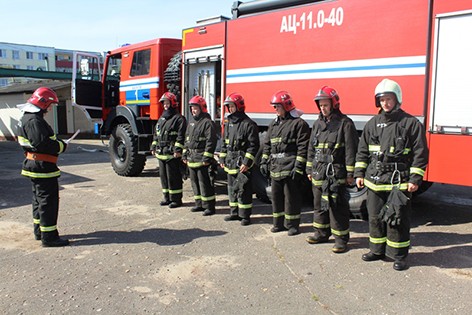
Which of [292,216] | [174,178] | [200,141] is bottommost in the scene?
[292,216]

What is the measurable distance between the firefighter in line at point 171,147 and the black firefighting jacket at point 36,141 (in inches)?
78.0

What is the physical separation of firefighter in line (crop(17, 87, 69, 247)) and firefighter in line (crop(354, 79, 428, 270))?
346cm

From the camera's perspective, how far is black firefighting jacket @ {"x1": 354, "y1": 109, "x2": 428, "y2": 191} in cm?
380

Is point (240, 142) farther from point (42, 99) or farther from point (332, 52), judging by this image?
point (42, 99)

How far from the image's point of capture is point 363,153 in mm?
4191

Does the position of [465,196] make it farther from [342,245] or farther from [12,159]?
[12,159]

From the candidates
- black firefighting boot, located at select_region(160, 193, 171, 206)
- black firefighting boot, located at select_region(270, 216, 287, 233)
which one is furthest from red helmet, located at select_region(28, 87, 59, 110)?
black firefighting boot, located at select_region(270, 216, 287, 233)

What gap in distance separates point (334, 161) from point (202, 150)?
223 centimetres

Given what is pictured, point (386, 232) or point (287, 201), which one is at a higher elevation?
point (287, 201)

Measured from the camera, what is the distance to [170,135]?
6469 millimetres

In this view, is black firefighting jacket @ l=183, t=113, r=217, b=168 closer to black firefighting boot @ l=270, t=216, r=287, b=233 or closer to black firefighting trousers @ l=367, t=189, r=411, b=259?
black firefighting boot @ l=270, t=216, r=287, b=233

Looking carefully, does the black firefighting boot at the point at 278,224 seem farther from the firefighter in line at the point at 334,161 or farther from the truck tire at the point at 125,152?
the truck tire at the point at 125,152

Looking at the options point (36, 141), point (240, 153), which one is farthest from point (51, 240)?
point (240, 153)

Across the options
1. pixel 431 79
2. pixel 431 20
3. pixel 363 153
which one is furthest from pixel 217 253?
pixel 431 20
